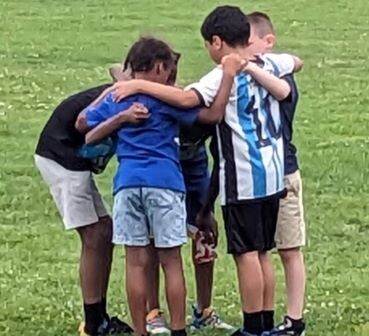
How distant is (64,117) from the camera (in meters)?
6.93

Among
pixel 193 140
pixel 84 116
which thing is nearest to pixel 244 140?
pixel 193 140

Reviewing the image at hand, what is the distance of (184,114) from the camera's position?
6.41m

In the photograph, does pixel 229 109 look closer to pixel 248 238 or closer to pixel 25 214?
pixel 248 238

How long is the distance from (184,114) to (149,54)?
1.08 ft

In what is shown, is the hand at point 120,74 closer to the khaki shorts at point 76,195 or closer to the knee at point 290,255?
the khaki shorts at point 76,195

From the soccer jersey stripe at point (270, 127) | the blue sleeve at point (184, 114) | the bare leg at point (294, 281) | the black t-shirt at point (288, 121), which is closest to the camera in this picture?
the blue sleeve at point (184, 114)

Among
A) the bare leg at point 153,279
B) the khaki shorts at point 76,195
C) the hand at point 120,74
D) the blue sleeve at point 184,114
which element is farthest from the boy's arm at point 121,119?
the bare leg at point 153,279

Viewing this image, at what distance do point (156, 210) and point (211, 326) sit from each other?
3.67 feet

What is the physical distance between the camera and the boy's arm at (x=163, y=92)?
6344 millimetres

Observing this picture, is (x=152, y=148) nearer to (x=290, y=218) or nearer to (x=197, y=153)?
(x=197, y=153)

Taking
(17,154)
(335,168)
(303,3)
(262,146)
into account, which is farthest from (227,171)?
(303,3)

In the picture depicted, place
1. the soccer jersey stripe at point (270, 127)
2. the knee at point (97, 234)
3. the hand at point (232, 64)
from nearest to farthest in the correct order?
1. the hand at point (232, 64)
2. the soccer jersey stripe at point (270, 127)
3. the knee at point (97, 234)

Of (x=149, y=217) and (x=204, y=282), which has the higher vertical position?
(x=149, y=217)

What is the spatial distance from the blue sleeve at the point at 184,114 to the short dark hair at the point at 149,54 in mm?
219
